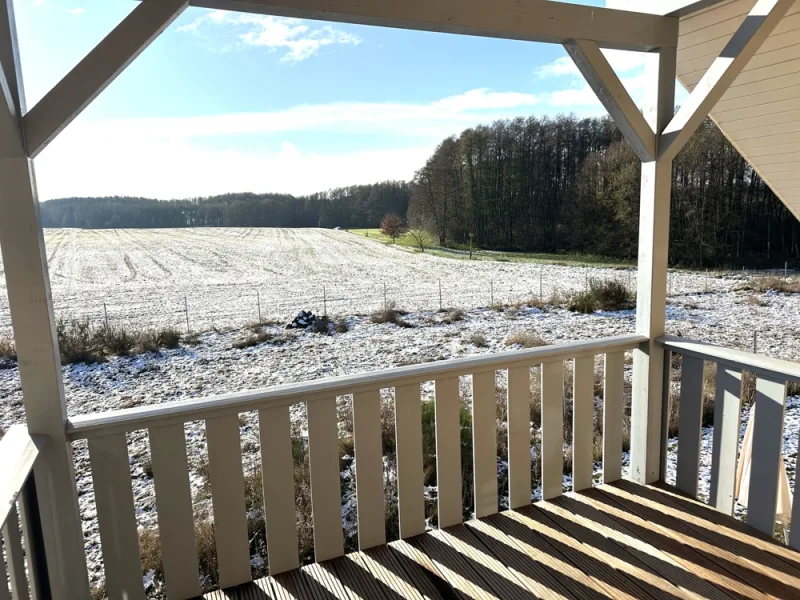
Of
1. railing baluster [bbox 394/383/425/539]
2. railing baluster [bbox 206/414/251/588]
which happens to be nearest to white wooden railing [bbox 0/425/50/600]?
railing baluster [bbox 206/414/251/588]

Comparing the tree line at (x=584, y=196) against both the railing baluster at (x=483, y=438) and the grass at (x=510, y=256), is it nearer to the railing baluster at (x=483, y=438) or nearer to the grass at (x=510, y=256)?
the grass at (x=510, y=256)

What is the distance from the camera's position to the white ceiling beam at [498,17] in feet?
4.74

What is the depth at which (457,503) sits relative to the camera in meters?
1.89

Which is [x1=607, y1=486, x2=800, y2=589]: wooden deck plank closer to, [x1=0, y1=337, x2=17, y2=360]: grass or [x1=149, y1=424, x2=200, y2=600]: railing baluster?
[x1=149, y1=424, x2=200, y2=600]: railing baluster

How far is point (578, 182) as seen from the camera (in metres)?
3.84

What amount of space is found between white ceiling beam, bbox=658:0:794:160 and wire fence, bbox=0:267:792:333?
1960 mm

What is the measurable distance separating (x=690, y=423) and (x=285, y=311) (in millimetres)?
2743

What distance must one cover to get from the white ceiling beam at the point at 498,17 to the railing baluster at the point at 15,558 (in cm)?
138

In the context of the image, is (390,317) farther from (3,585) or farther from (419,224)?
(3,585)

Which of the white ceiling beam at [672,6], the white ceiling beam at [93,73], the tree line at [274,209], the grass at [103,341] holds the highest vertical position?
the white ceiling beam at [672,6]

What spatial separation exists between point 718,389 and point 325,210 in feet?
7.91

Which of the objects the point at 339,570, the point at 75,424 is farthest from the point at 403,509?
the point at 75,424

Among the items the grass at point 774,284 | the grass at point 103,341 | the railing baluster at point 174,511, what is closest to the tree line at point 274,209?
the grass at point 103,341

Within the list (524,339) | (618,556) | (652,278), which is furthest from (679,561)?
(524,339)
